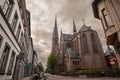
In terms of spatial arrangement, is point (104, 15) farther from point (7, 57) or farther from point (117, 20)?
point (7, 57)

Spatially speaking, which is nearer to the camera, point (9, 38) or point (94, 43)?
point (9, 38)

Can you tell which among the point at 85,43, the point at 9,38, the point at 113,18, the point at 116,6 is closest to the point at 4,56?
the point at 9,38

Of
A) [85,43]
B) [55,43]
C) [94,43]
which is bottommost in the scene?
[94,43]

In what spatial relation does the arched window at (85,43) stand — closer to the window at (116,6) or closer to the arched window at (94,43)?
the arched window at (94,43)

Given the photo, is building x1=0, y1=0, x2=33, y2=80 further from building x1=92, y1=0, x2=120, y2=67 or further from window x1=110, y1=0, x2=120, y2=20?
window x1=110, y1=0, x2=120, y2=20

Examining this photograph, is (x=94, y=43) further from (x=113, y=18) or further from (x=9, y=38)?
(x=9, y=38)

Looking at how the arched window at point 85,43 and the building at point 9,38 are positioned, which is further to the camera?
the arched window at point 85,43

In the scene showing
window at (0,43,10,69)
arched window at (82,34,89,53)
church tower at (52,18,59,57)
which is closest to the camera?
window at (0,43,10,69)

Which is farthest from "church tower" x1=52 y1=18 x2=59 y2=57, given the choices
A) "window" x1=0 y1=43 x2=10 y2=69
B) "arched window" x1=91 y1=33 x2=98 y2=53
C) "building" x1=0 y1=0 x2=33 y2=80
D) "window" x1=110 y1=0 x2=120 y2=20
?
"window" x1=110 y1=0 x2=120 y2=20

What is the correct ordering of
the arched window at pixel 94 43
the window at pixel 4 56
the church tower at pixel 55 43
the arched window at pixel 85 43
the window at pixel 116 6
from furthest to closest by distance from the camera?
1. the church tower at pixel 55 43
2. the arched window at pixel 85 43
3. the arched window at pixel 94 43
4. the window at pixel 116 6
5. the window at pixel 4 56

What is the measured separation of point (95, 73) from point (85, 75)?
3073 mm

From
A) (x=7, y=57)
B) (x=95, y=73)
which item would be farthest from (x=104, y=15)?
(x=95, y=73)

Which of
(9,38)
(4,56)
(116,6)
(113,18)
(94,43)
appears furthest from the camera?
(94,43)

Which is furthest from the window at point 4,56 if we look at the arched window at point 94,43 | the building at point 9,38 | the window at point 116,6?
the arched window at point 94,43
